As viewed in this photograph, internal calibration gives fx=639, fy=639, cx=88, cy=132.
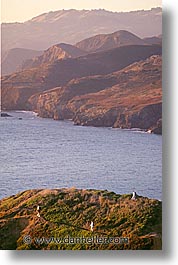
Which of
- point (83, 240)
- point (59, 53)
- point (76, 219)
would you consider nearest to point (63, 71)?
point (59, 53)

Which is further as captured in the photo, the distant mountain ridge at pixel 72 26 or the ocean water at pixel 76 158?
the distant mountain ridge at pixel 72 26

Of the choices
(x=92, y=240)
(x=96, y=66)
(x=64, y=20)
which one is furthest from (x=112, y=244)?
(x=64, y=20)

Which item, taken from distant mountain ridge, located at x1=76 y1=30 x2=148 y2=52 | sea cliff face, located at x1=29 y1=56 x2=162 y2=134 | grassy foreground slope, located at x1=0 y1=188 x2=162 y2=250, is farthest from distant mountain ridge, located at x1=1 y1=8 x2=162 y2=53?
grassy foreground slope, located at x1=0 y1=188 x2=162 y2=250

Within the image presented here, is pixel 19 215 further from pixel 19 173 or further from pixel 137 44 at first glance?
pixel 137 44

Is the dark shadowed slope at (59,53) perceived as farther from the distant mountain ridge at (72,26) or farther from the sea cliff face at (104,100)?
the sea cliff face at (104,100)

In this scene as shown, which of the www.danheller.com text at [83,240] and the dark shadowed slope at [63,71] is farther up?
the dark shadowed slope at [63,71]

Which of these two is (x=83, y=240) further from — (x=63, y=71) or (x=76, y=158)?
(x=63, y=71)

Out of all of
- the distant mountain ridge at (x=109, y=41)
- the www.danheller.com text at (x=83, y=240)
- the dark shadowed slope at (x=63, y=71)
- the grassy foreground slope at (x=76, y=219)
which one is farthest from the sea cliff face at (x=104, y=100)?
the www.danheller.com text at (x=83, y=240)
